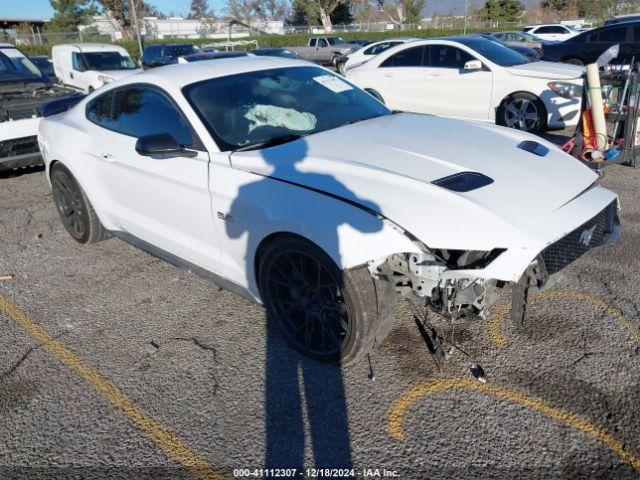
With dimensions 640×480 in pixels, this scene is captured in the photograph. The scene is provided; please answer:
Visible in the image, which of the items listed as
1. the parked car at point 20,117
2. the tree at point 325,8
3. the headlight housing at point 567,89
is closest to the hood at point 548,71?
the headlight housing at point 567,89

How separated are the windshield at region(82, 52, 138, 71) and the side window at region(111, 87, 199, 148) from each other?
42.0 ft

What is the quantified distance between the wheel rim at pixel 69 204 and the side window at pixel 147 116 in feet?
3.10

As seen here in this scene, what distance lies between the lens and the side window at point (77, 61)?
50.2 feet

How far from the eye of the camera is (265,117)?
11.8 feet

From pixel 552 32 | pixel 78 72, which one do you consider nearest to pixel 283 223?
pixel 78 72

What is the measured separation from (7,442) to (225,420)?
1102 mm

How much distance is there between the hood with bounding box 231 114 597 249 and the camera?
2525mm

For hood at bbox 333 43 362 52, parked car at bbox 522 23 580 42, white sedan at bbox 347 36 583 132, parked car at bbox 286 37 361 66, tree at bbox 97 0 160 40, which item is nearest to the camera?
white sedan at bbox 347 36 583 132

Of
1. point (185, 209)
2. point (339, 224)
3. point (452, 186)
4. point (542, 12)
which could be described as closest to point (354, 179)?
point (339, 224)

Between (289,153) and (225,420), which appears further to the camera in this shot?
(289,153)

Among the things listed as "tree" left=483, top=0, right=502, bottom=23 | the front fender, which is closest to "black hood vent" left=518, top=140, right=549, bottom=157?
the front fender

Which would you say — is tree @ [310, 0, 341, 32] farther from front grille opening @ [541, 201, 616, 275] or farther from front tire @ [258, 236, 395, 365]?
front tire @ [258, 236, 395, 365]

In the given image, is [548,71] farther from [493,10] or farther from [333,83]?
[493,10]

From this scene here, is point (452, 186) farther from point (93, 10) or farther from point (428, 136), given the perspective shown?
point (93, 10)
